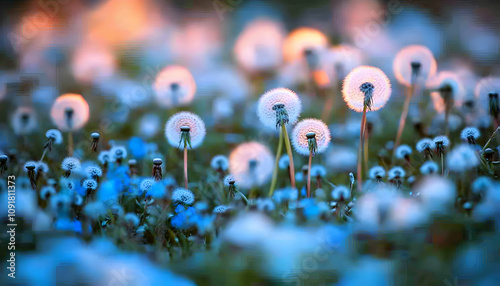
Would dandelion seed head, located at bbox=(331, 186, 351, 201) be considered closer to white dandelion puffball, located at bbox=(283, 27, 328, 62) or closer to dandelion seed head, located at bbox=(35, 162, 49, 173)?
dandelion seed head, located at bbox=(35, 162, 49, 173)

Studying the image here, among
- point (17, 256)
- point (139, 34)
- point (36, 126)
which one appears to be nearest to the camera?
point (17, 256)

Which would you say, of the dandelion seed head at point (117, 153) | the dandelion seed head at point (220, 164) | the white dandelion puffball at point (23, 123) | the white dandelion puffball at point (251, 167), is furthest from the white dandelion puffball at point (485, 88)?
the white dandelion puffball at point (23, 123)

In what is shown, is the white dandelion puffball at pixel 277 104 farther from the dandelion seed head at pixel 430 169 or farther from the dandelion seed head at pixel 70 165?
the dandelion seed head at pixel 70 165

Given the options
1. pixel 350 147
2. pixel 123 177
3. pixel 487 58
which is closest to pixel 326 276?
pixel 123 177

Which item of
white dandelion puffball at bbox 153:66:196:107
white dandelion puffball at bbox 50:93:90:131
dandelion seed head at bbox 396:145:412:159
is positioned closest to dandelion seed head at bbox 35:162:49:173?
white dandelion puffball at bbox 50:93:90:131

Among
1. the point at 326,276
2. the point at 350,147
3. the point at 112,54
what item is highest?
the point at 112,54

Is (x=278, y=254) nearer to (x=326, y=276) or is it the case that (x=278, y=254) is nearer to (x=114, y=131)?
(x=326, y=276)
